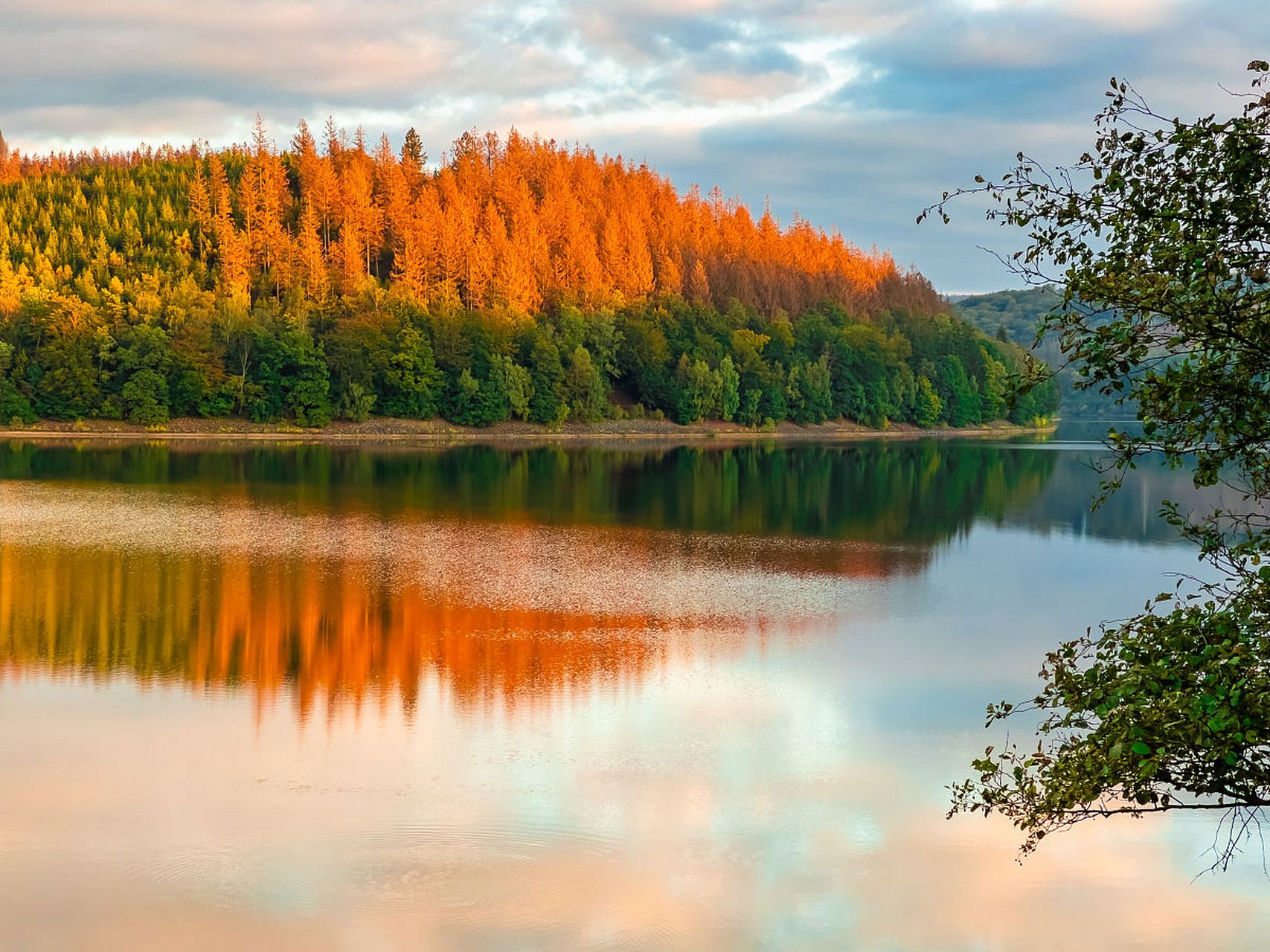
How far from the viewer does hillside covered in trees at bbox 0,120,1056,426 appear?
83062 millimetres

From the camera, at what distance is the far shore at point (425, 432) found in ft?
259

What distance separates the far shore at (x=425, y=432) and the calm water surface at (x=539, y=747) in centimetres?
4898

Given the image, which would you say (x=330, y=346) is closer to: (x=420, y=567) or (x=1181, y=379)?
(x=420, y=567)

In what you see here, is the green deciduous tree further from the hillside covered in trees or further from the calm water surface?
the hillside covered in trees

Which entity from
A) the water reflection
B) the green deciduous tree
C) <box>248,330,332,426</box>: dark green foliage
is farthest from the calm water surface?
<box>248,330,332,426</box>: dark green foliage

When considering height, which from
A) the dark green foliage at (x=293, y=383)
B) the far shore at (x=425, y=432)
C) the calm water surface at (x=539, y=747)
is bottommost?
the calm water surface at (x=539, y=747)

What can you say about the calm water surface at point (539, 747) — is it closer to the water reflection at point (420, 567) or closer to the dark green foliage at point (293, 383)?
the water reflection at point (420, 567)

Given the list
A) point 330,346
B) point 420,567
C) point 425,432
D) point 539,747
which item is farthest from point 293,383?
point 539,747

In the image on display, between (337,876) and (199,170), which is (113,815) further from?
(199,170)

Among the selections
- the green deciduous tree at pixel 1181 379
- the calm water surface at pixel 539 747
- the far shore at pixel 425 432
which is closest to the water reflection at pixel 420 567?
the calm water surface at pixel 539 747

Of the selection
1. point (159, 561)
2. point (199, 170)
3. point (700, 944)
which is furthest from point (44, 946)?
point (199, 170)

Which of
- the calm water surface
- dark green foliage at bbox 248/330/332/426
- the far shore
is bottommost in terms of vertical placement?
the calm water surface

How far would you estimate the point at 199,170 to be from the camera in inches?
4264

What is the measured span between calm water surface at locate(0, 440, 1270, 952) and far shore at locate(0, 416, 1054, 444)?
49.0m
